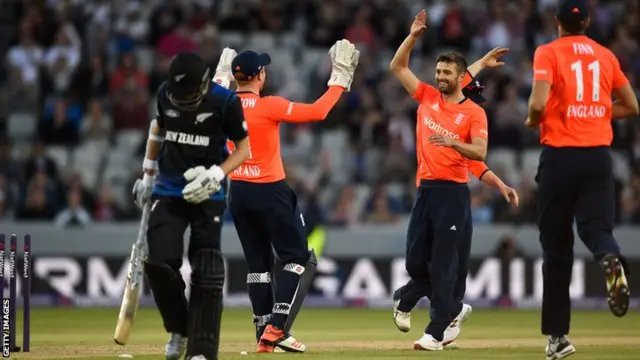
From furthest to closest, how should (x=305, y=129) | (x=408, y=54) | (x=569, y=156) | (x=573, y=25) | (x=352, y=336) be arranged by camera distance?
(x=305, y=129) < (x=352, y=336) < (x=408, y=54) < (x=573, y=25) < (x=569, y=156)

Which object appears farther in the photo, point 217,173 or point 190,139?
point 190,139

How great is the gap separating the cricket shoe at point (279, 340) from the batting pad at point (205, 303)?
195 centimetres

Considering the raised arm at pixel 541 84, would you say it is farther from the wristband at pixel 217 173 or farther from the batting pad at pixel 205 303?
the batting pad at pixel 205 303

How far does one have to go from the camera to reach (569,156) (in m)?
9.04

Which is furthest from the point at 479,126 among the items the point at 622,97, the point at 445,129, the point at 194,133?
the point at 194,133

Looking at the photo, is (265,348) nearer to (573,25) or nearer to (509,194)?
(509,194)

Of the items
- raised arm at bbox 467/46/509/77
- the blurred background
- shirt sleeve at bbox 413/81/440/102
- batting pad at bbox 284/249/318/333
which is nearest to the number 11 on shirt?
raised arm at bbox 467/46/509/77

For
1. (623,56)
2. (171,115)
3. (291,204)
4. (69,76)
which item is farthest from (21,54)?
(171,115)

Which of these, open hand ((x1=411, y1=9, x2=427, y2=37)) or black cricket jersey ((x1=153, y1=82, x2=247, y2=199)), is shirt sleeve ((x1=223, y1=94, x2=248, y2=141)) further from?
open hand ((x1=411, y1=9, x2=427, y2=37))

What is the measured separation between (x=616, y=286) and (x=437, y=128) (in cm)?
265

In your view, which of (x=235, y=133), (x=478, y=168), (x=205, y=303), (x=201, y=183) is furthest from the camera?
(x=478, y=168)

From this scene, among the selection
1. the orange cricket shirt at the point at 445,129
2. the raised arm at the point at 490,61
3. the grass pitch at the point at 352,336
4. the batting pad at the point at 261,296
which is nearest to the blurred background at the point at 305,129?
the grass pitch at the point at 352,336

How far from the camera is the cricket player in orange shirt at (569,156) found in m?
9.03

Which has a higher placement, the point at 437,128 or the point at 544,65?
the point at 544,65
